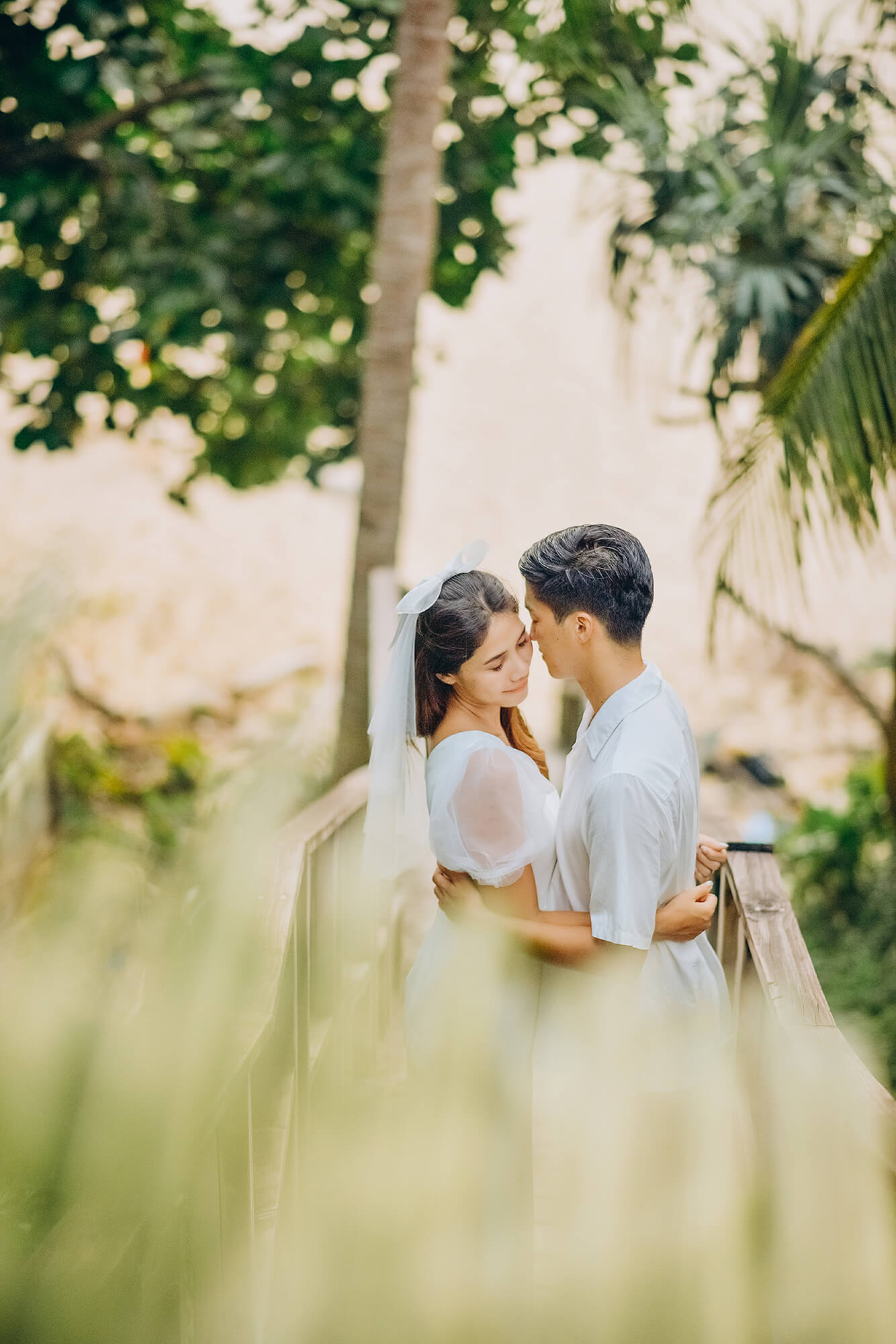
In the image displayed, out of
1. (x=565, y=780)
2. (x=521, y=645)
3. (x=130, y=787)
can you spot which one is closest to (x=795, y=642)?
(x=565, y=780)

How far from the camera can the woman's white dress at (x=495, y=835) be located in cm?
177

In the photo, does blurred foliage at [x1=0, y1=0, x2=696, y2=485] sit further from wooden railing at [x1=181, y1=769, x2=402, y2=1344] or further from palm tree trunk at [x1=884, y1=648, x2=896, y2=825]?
palm tree trunk at [x1=884, y1=648, x2=896, y2=825]

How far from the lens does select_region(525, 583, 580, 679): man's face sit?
1749mm

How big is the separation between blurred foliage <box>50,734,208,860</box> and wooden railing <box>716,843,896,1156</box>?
519 centimetres

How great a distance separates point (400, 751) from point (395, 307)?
2988mm

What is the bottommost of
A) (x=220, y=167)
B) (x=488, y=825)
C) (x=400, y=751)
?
(x=220, y=167)

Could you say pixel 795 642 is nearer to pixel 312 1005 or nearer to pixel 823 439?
pixel 823 439

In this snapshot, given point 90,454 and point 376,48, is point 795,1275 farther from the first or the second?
point 90,454

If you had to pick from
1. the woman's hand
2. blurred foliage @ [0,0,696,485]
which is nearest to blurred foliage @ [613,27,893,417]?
blurred foliage @ [0,0,696,485]

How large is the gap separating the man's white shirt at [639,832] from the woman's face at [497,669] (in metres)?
0.16

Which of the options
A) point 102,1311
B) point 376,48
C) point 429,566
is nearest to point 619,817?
point 102,1311

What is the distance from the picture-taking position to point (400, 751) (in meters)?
2.02

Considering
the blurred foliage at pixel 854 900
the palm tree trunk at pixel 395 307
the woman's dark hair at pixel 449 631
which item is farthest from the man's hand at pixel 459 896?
the blurred foliage at pixel 854 900

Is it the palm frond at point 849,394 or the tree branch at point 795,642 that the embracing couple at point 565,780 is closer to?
the palm frond at point 849,394
